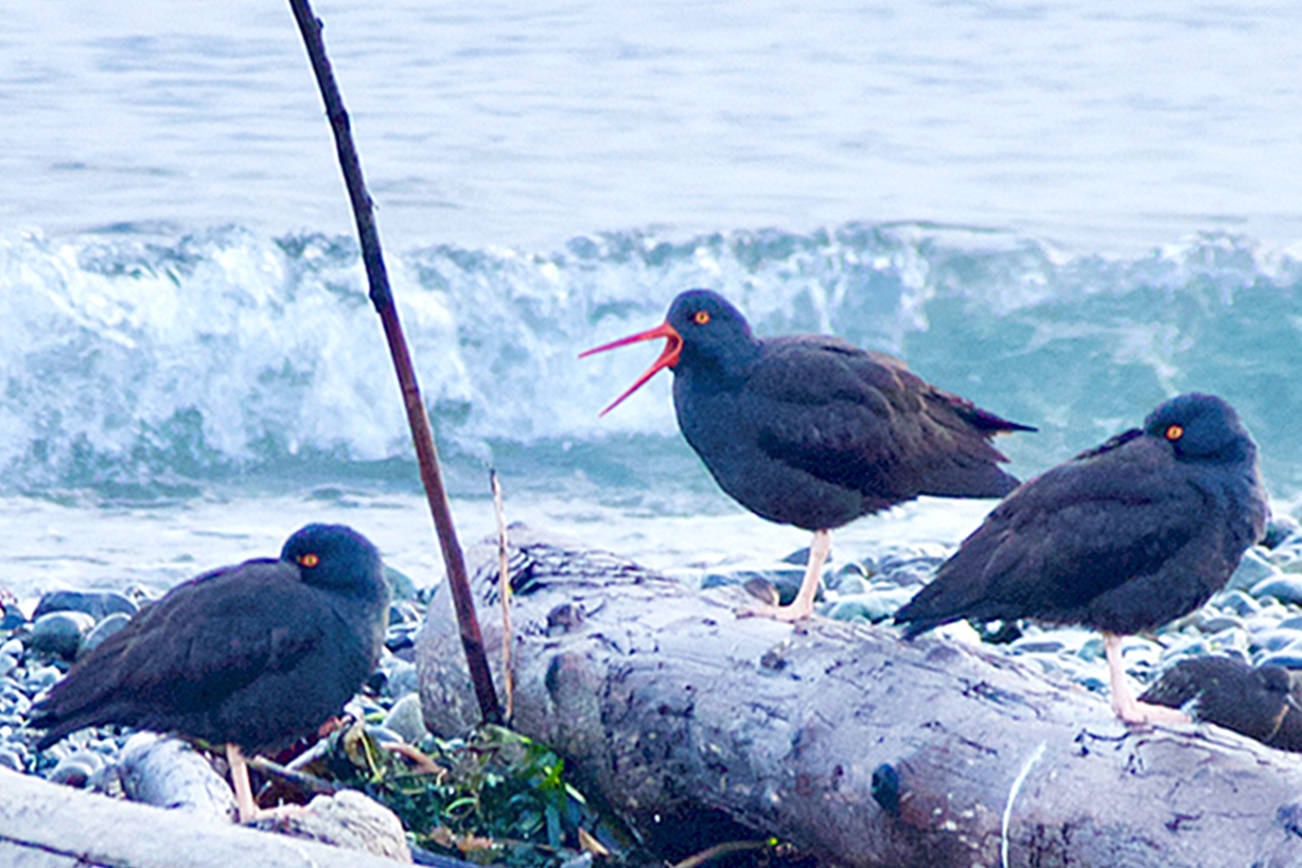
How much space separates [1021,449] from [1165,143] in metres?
5.57

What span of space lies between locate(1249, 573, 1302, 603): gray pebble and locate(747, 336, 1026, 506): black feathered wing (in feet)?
7.49

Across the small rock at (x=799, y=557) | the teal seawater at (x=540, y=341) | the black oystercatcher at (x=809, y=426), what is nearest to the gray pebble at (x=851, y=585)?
the small rock at (x=799, y=557)

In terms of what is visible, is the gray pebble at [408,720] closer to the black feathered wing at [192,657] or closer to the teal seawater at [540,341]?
the black feathered wing at [192,657]

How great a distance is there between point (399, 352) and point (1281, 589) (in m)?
Answer: 4.33

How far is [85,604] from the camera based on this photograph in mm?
6270

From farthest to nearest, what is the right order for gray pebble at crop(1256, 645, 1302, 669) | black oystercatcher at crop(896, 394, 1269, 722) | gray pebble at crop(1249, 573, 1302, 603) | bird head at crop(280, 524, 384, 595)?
gray pebble at crop(1249, 573, 1302, 603), gray pebble at crop(1256, 645, 1302, 669), bird head at crop(280, 524, 384, 595), black oystercatcher at crop(896, 394, 1269, 722)

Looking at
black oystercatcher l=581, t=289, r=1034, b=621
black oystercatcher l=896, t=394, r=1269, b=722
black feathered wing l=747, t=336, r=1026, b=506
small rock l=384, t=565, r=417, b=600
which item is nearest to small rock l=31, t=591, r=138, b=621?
small rock l=384, t=565, r=417, b=600

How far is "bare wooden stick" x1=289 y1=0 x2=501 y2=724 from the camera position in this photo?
3324mm

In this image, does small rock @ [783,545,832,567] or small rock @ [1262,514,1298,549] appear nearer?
small rock @ [783,545,832,567]

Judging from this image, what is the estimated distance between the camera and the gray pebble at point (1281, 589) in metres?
6.70

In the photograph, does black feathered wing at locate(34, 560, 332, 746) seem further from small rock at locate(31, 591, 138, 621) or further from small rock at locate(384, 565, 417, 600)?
small rock at locate(384, 565, 417, 600)

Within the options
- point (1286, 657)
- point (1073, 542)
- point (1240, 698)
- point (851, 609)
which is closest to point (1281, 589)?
point (1286, 657)

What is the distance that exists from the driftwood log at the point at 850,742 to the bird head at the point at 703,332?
62 centimetres

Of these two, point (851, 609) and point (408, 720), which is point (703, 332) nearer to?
point (408, 720)
